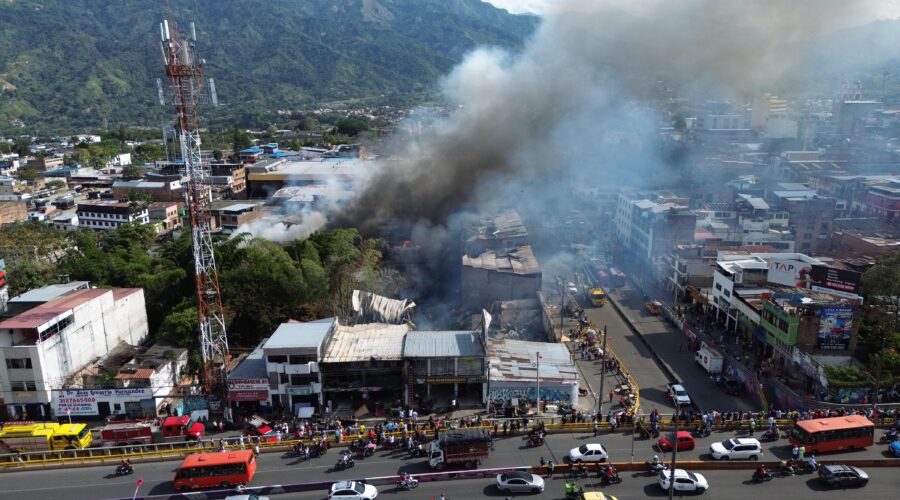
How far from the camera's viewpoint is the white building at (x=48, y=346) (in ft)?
75.9

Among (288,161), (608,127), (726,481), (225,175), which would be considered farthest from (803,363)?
(288,161)

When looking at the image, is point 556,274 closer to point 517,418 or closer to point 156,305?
point 517,418

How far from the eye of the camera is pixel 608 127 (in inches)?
2881

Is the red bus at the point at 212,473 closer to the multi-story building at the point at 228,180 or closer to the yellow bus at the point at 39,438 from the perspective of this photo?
the yellow bus at the point at 39,438

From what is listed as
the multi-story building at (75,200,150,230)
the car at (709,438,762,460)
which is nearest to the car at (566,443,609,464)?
the car at (709,438,762,460)

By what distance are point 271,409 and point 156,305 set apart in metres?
13.4

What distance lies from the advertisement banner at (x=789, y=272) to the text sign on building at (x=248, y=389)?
79.3ft

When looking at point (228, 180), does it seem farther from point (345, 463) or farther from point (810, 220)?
point (345, 463)

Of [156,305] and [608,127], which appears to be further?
[608,127]

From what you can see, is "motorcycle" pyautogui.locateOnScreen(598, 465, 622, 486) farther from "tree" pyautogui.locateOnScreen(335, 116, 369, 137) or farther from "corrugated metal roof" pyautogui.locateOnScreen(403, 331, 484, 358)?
"tree" pyautogui.locateOnScreen(335, 116, 369, 137)

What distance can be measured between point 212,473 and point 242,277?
15.0m

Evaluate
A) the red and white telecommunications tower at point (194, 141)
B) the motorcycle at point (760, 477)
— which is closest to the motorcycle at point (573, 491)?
the motorcycle at point (760, 477)

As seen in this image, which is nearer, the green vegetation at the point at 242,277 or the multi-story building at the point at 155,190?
the green vegetation at the point at 242,277

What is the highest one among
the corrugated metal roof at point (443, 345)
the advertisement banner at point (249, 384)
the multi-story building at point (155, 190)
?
the multi-story building at point (155, 190)
